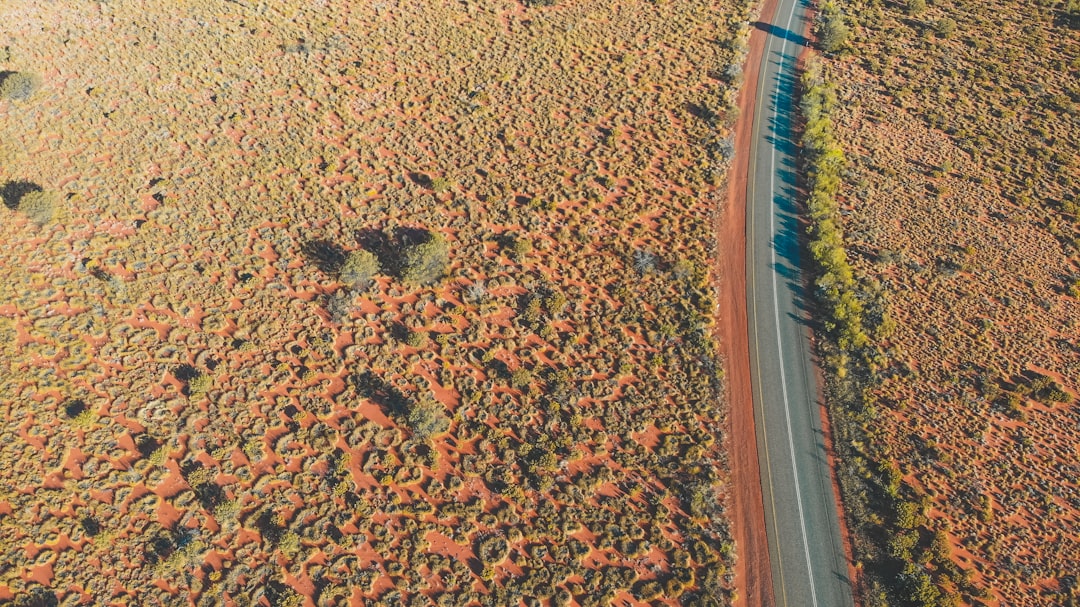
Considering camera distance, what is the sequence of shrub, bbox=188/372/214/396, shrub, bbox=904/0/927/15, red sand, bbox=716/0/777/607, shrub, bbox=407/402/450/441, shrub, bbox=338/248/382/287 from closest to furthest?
red sand, bbox=716/0/777/607, shrub, bbox=407/402/450/441, shrub, bbox=188/372/214/396, shrub, bbox=338/248/382/287, shrub, bbox=904/0/927/15

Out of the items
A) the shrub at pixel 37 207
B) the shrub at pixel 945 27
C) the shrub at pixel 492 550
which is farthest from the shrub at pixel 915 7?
the shrub at pixel 37 207

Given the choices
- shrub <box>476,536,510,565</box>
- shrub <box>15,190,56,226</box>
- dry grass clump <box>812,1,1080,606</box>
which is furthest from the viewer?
shrub <box>15,190,56,226</box>

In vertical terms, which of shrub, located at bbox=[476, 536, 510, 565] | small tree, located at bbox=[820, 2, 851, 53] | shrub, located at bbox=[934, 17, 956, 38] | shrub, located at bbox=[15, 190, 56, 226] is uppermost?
shrub, located at bbox=[934, 17, 956, 38]

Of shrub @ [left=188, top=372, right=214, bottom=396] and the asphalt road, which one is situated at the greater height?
the asphalt road

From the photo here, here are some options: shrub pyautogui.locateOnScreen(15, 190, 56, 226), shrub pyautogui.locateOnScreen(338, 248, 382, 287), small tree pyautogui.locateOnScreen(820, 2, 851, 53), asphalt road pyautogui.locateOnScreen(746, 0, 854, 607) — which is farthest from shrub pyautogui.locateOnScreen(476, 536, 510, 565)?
small tree pyautogui.locateOnScreen(820, 2, 851, 53)

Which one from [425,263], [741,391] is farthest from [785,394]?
[425,263]

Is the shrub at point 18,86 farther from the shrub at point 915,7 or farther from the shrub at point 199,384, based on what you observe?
the shrub at point 915,7

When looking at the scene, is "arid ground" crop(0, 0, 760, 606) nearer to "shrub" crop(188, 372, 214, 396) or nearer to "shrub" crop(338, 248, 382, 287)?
"shrub" crop(188, 372, 214, 396)

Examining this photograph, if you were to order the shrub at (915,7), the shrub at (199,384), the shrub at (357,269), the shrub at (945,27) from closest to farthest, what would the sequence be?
1. the shrub at (199,384)
2. the shrub at (357,269)
3. the shrub at (945,27)
4. the shrub at (915,7)
